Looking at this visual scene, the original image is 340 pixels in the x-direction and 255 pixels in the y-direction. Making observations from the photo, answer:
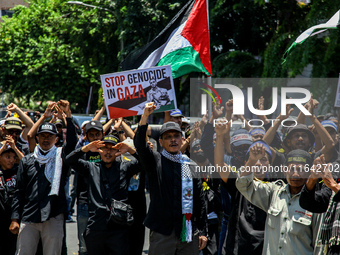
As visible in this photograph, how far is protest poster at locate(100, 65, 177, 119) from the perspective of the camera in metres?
5.79

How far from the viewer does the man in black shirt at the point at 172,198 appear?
4.64 m

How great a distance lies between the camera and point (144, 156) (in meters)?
4.76

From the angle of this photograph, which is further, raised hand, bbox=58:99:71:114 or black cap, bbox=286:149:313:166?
raised hand, bbox=58:99:71:114

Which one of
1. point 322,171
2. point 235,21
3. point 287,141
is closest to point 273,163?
point 287,141

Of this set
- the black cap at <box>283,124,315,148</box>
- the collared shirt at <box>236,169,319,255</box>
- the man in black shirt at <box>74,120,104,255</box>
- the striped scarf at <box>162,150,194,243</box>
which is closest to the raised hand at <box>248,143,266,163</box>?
the collared shirt at <box>236,169,319,255</box>

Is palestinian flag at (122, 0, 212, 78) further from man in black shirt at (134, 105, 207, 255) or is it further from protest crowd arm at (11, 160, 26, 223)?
protest crowd arm at (11, 160, 26, 223)

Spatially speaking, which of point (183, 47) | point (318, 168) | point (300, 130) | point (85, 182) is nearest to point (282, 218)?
point (318, 168)

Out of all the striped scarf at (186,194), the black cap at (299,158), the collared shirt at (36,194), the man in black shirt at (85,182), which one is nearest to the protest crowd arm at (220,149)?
the striped scarf at (186,194)

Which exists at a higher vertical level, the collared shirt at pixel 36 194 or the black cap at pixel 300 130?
the black cap at pixel 300 130

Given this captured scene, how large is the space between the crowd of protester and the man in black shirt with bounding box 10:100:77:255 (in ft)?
0.04

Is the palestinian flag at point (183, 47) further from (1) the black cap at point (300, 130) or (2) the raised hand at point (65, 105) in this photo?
(1) the black cap at point (300, 130)

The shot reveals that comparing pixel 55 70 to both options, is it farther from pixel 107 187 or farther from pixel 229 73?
pixel 107 187

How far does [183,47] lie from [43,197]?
2.85 meters

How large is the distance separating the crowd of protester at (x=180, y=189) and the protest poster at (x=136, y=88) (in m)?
0.43
